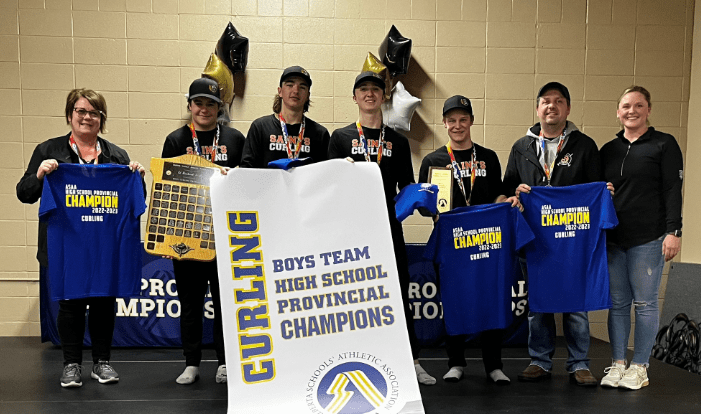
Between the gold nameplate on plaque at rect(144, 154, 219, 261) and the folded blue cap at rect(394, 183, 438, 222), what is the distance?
0.93 m

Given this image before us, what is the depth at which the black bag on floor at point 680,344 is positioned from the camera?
354 cm

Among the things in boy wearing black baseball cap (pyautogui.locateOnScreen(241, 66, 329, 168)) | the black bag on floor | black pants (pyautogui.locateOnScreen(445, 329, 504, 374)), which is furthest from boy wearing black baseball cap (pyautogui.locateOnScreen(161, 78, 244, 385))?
the black bag on floor

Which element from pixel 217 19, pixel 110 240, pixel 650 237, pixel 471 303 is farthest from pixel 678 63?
pixel 110 240

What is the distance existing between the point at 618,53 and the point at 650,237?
2.29m

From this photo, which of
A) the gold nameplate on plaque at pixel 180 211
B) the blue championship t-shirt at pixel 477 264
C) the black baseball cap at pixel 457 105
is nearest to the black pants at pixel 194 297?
the gold nameplate on plaque at pixel 180 211

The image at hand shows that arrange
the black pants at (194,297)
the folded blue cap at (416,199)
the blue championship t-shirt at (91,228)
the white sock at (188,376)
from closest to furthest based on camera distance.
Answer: the folded blue cap at (416,199) → the blue championship t-shirt at (91,228) → the black pants at (194,297) → the white sock at (188,376)

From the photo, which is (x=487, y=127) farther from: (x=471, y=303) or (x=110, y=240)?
(x=110, y=240)

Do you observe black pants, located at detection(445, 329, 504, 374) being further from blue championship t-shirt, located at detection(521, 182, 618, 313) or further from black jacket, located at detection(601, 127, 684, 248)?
black jacket, located at detection(601, 127, 684, 248)

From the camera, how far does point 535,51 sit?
4461mm

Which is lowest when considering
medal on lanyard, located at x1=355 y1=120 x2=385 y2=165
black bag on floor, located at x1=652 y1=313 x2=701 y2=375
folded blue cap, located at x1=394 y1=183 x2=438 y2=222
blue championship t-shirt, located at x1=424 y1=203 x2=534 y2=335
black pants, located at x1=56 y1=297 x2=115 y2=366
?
black bag on floor, located at x1=652 y1=313 x2=701 y2=375

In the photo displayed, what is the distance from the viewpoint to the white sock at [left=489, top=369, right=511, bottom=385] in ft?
Result: 9.77

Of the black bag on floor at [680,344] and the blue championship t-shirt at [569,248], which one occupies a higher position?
the blue championship t-shirt at [569,248]

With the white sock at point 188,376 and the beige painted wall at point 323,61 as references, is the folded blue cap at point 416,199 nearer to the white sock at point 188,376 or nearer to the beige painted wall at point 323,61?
the white sock at point 188,376

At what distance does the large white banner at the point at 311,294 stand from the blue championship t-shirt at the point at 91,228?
2.81 ft
